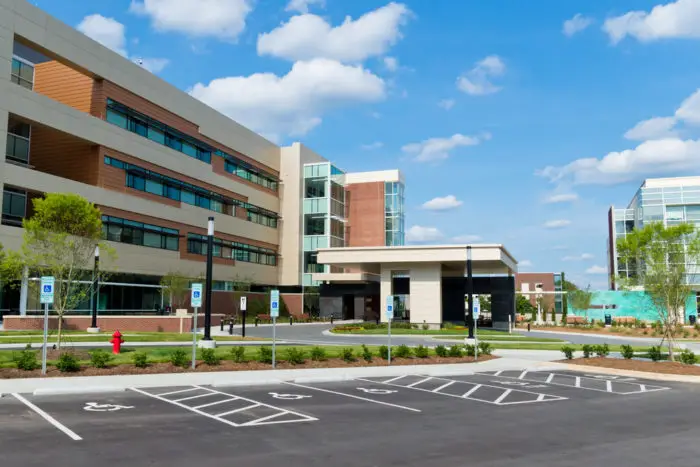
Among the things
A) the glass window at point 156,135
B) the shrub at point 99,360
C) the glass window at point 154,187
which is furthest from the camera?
the glass window at point 156,135

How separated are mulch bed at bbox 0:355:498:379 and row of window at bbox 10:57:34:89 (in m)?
30.2

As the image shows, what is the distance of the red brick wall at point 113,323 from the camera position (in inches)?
1355

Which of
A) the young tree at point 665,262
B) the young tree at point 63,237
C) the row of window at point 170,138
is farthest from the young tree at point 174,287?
the young tree at point 665,262

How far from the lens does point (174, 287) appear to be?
159 ft

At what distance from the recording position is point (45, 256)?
72.5 ft

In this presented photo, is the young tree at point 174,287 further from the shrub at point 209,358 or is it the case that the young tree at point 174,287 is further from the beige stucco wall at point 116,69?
the shrub at point 209,358

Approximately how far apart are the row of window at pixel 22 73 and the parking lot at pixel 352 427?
3408 centimetres

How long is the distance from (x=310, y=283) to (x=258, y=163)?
1574 centimetres

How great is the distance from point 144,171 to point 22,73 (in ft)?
38.0


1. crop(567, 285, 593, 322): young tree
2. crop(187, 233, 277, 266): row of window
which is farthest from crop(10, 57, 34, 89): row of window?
crop(567, 285, 593, 322): young tree

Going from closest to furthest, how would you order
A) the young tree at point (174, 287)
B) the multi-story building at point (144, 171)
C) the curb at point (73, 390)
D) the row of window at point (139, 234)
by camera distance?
the curb at point (73, 390) → the multi-story building at point (144, 171) → the row of window at point (139, 234) → the young tree at point (174, 287)

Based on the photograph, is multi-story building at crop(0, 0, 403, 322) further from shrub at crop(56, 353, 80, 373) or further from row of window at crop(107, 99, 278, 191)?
shrub at crop(56, 353, 80, 373)

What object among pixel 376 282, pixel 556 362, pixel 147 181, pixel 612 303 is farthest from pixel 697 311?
pixel 147 181

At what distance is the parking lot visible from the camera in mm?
9133
